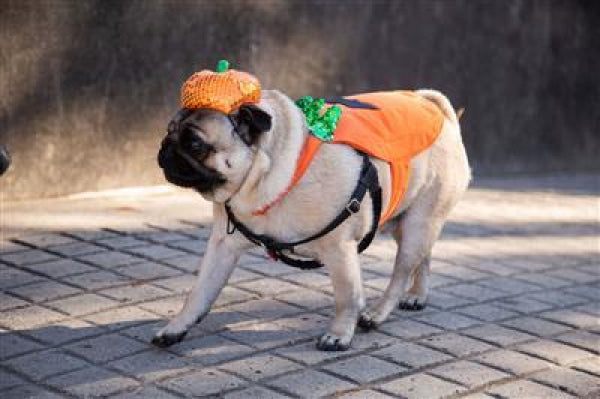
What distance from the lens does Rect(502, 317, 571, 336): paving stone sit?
4.84 meters

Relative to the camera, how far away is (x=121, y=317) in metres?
4.62

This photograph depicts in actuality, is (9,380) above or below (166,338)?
below

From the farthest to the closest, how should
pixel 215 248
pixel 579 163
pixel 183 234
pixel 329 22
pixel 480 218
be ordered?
pixel 579 163, pixel 329 22, pixel 480 218, pixel 183 234, pixel 215 248

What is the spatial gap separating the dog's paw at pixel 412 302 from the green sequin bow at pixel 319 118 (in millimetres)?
1095

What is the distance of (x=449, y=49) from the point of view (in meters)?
8.84

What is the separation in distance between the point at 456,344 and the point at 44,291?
191cm

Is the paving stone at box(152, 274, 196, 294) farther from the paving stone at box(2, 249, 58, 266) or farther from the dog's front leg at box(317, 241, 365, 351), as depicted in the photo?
the dog's front leg at box(317, 241, 365, 351)

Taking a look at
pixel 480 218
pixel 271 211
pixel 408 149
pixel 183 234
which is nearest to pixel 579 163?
pixel 480 218

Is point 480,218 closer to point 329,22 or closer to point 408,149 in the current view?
point 329,22

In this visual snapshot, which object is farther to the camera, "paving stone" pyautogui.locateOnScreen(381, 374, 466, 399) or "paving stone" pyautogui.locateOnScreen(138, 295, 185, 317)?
"paving stone" pyautogui.locateOnScreen(138, 295, 185, 317)

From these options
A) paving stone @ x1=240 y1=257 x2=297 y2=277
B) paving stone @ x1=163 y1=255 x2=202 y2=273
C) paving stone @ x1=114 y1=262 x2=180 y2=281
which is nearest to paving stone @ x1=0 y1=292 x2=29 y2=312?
paving stone @ x1=114 y1=262 x2=180 y2=281

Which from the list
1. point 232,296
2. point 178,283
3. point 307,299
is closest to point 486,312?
point 307,299

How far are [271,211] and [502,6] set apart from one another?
18.3 feet

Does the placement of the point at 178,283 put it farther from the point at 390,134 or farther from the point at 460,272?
the point at 460,272
